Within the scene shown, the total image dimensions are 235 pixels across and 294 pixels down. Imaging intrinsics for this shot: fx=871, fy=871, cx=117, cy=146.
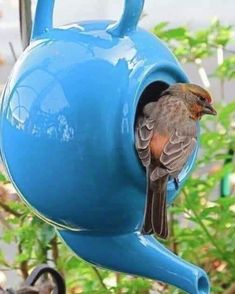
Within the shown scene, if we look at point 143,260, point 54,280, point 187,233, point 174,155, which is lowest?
point 187,233

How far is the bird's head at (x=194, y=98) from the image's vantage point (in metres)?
0.85

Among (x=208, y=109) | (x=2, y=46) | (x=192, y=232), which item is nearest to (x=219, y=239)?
Answer: (x=192, y=232)

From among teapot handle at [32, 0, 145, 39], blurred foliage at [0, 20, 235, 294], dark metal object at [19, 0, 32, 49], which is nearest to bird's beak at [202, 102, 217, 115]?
teapot handle at [32, 0, 145, 39]

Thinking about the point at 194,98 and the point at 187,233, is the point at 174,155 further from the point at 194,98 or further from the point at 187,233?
the point at 187,233

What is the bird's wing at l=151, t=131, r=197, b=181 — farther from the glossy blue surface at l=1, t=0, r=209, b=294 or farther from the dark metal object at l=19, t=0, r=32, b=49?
the dark metal object at l=19, t=0, r=32, b=49

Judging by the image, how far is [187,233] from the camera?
1.33m

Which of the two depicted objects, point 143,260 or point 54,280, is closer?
point 143,260

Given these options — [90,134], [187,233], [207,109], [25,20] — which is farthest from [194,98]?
[187,233]

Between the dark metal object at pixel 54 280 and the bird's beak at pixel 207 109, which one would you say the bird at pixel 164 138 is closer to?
the bird's beak at pixel 207 109

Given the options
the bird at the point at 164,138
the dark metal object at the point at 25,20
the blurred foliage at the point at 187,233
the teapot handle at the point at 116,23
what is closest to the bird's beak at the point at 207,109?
the bird at the point at 164,138

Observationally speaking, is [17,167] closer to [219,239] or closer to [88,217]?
[88,217]

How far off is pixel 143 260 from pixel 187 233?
0.47 metres

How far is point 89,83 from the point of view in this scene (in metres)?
0.80

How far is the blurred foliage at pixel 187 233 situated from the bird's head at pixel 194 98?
37 cm
